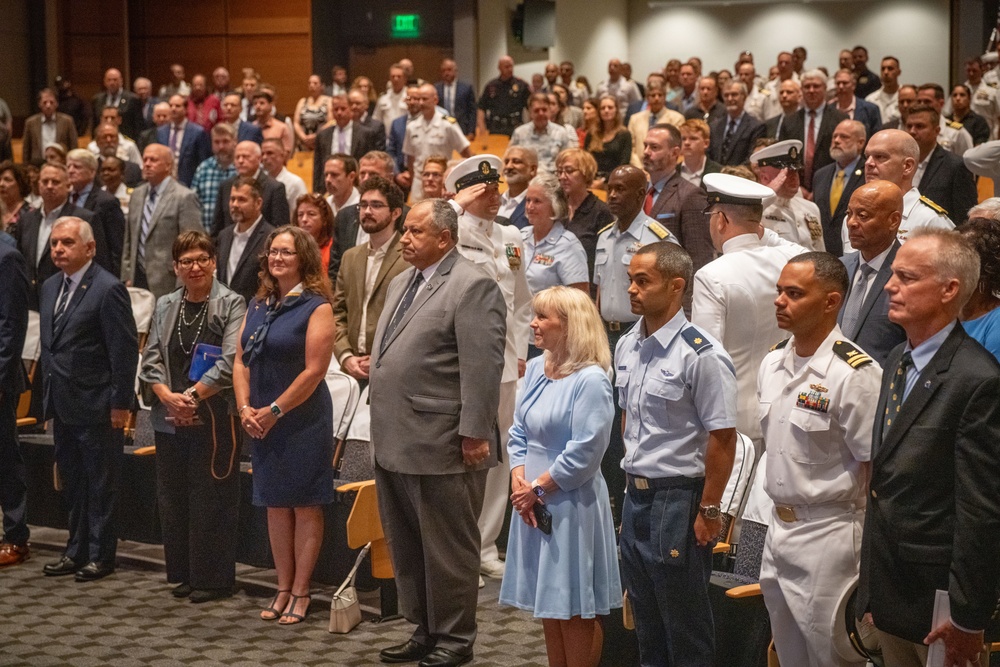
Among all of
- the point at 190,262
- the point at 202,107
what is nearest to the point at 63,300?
the point at 190,262

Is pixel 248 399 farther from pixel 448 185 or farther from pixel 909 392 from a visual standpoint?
pixel 909 392

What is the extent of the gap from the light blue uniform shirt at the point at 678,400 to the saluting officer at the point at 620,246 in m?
1.97

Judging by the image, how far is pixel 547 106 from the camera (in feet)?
32.2

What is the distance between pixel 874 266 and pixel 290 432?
85.2 inches

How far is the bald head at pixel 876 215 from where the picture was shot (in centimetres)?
375

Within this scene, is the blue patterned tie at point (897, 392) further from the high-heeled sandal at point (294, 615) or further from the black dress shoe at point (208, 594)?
the black dress shoe at point (208, 594)

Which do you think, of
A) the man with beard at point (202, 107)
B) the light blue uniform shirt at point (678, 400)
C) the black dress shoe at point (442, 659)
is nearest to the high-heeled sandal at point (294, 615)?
the black dress shoe at point (442, 659)

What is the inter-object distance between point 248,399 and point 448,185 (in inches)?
47.5

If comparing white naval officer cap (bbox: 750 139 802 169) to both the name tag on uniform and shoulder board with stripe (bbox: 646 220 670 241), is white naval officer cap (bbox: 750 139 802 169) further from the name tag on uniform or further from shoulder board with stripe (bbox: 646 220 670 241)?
the name tag on uniform

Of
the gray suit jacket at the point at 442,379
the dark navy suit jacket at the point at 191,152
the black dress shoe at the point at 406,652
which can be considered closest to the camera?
the gray suit jacket at the point at 442,379

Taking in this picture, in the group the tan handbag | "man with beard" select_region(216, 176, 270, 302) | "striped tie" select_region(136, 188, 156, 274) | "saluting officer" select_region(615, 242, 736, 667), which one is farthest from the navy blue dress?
"striped tie" select_region(136, 188, 156, 274)

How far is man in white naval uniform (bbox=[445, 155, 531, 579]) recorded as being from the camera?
16.5ft

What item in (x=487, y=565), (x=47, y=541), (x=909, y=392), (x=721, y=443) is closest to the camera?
(x=909, y=392)

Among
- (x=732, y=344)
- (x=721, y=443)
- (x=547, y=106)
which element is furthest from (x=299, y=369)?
(x=547, y=106)
